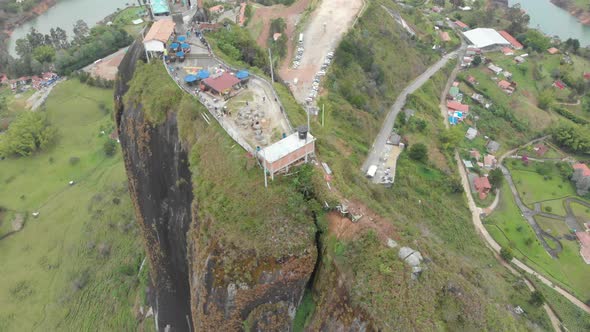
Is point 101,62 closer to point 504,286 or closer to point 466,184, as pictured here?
point 466,184

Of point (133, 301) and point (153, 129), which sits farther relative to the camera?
point (133, 301)

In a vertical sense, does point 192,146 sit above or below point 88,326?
above

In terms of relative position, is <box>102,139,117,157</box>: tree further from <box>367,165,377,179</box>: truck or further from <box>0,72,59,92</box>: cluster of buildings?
<box>367,165,377,179</box>: truck

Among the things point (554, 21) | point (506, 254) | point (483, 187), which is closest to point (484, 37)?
point (554, 21)

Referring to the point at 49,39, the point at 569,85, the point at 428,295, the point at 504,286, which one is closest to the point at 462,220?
the point at 504,286

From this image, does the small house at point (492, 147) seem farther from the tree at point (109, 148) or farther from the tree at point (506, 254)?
the tree at point (109, 148)

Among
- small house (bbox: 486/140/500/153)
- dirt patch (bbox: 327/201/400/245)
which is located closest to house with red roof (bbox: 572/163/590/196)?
small house (bbox: 486/140/500/153)

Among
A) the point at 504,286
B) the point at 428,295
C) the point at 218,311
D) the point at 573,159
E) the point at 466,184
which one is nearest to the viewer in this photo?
the point at 428,295

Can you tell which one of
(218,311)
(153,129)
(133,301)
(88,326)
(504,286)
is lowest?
(88,326)
